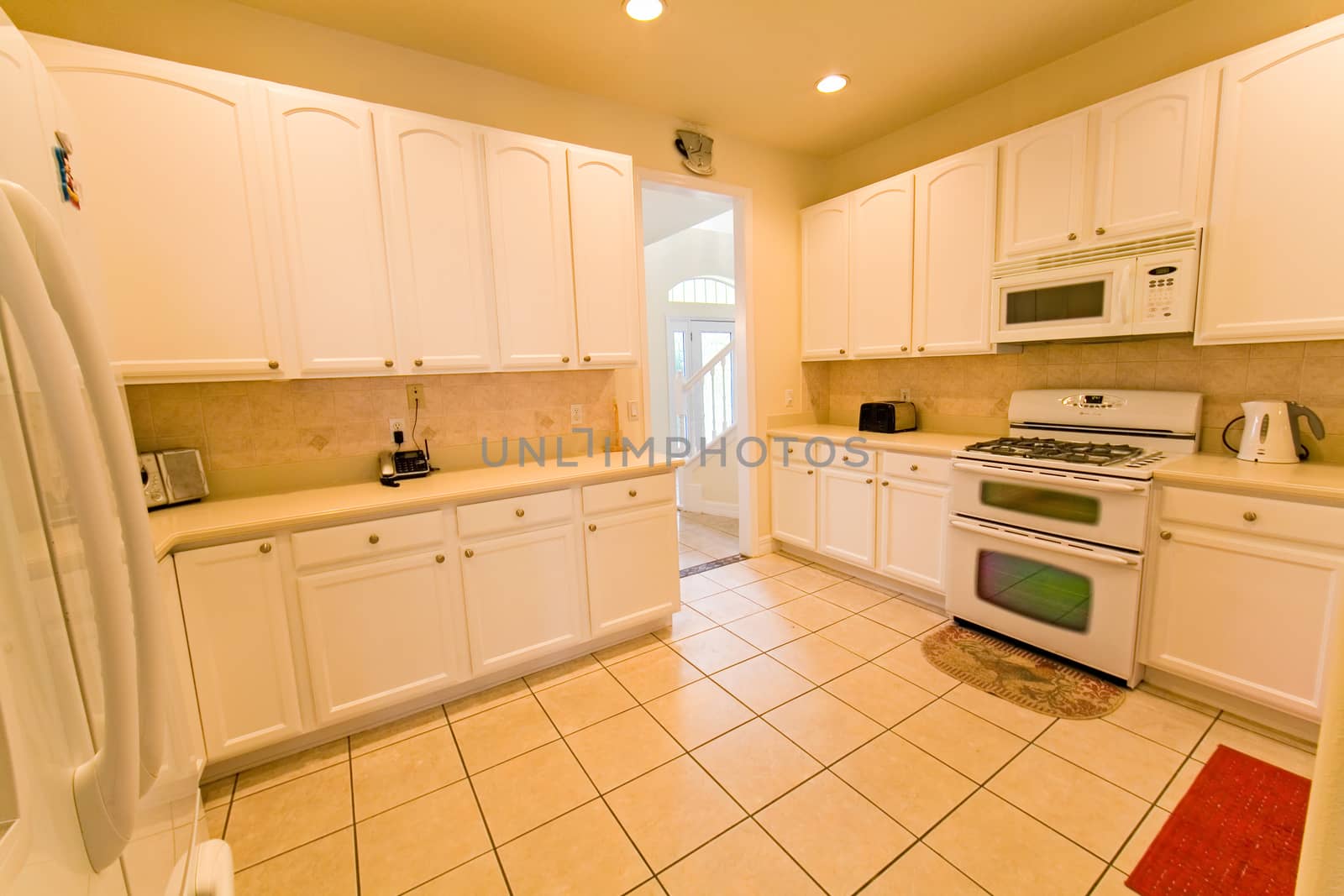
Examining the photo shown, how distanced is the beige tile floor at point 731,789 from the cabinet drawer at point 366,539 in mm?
745

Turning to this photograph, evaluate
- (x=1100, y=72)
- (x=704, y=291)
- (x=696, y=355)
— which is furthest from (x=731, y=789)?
(x=704, y=291)

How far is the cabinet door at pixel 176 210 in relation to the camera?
1701 mm

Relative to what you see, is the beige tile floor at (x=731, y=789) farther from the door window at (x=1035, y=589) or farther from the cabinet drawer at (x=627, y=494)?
the cabinet drawer at (x=627, y=494)

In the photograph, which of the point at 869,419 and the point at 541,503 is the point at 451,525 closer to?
the point at 541,503

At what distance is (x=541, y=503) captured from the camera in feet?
7.66

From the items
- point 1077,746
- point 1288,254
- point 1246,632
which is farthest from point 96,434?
point 1288,254

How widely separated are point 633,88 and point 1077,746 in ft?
11.4

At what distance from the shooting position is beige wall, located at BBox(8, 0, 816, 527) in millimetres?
1944

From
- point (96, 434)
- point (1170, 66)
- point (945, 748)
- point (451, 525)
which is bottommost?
point (945, 748)

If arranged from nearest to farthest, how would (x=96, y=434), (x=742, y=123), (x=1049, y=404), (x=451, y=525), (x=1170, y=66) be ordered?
(x=96, y=434), (x=451, y=525), (x=1170, y=66), (x=1049, y=404), (x=742, y=123)

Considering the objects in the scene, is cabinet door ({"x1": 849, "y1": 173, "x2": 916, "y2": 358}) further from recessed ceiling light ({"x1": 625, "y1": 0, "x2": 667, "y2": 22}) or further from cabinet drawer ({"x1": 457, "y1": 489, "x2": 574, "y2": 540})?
cabinet drawer ({"x1": 457, "y1": 489, "x2": 574, "y2": 540})

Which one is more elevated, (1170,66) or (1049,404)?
(1170,66)

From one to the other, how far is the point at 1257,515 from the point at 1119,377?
3.10 ft

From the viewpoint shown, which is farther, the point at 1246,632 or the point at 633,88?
the point at 633,88
